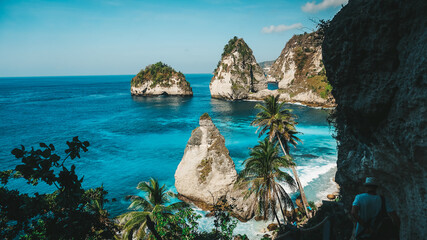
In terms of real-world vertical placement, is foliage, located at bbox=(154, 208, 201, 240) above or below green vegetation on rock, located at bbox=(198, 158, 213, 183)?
above

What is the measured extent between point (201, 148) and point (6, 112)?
97613 mm

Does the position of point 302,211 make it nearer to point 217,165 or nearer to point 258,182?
point 258,182

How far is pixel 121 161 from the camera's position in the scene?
4306 cm

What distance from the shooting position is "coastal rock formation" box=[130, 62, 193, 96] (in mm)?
135750

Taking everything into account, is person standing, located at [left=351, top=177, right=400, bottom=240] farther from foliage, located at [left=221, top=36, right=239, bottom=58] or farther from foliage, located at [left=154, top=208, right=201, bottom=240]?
foliage, located at [left=221, top=36, right=239, bottom=58]

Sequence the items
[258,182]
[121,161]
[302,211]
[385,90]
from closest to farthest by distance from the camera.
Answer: [385,90] → [258,182] → [302,211] → [121,161]

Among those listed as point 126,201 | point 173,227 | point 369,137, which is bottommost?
point 126,201

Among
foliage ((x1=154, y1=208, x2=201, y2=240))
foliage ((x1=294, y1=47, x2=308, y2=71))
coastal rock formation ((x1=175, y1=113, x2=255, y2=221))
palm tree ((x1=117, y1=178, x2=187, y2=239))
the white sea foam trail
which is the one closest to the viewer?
foliage ((x1=154, y1=208, x2=201, y2=240))

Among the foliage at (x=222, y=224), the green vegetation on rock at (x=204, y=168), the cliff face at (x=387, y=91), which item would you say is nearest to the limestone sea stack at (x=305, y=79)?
the green vegetation on rock at (x=204, y=168)

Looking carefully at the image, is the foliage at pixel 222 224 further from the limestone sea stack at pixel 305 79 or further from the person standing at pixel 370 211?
the limestone sea stack at pixel 305 79

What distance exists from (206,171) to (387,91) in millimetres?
21833

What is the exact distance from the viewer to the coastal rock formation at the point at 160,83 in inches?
5344

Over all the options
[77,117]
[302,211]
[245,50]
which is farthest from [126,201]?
[245,50]

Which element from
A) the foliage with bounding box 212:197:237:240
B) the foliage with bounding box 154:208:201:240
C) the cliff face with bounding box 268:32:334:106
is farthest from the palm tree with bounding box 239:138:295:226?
the cliff face with bounding box 268:32:334:106
